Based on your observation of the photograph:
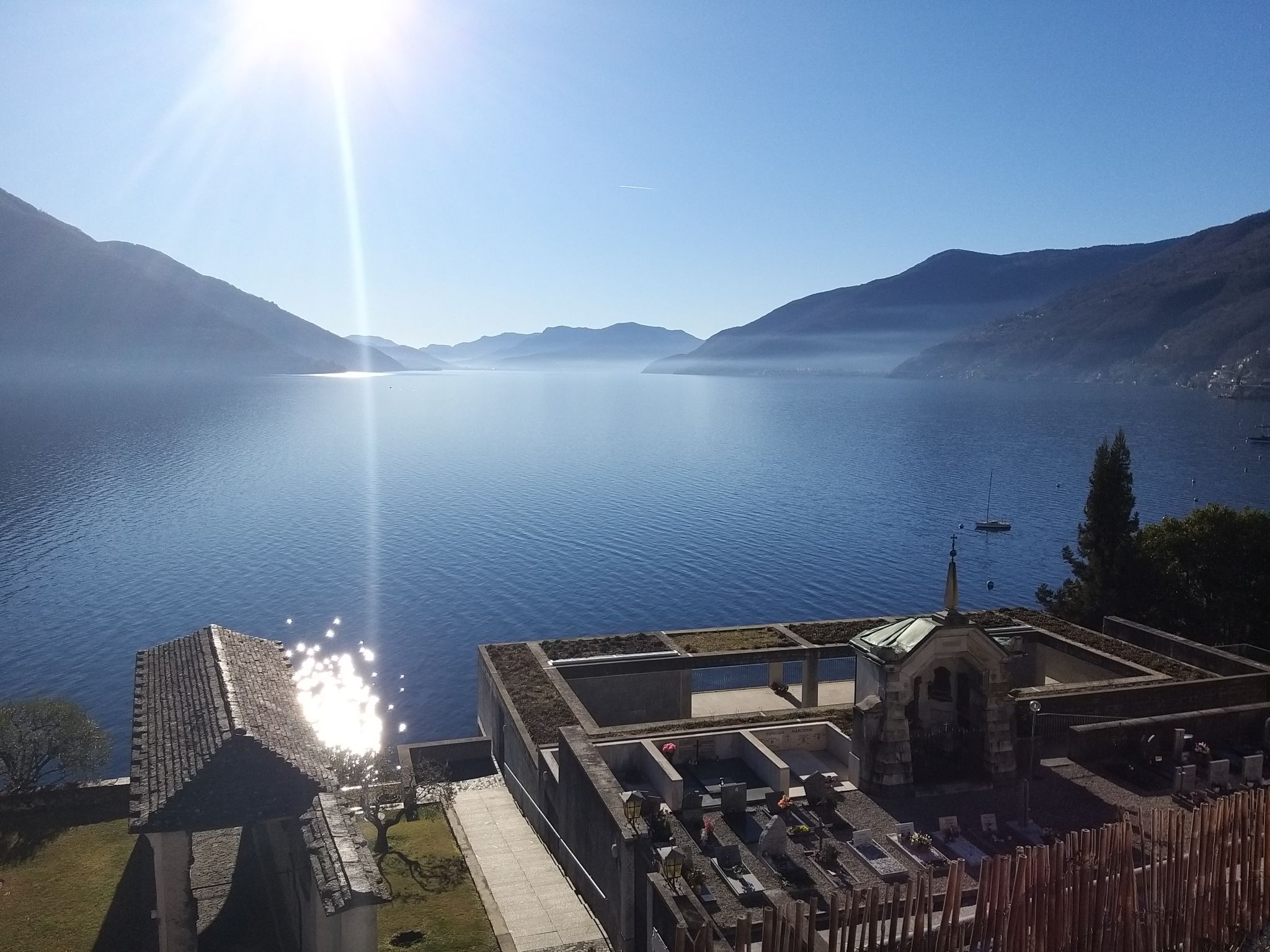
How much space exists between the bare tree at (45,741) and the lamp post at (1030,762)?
34773 mm

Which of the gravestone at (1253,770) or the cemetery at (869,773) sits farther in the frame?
the gravestone at (1253,770)

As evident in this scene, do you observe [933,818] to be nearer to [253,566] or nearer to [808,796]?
[808,796]

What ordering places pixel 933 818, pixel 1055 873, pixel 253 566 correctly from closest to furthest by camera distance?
pixel 1055 873 → pixel 933 818 → pixel 253 566

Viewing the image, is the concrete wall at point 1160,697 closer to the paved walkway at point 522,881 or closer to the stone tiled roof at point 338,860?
the paved walkway at point 522,881

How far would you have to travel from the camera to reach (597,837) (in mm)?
22078

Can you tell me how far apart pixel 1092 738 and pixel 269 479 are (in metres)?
132

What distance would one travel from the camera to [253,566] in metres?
87.3

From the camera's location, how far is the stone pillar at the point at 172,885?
20.0 metres

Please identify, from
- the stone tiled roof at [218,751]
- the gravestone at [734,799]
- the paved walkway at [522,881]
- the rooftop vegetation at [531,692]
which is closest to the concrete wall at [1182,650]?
the gravestone at [734,799]

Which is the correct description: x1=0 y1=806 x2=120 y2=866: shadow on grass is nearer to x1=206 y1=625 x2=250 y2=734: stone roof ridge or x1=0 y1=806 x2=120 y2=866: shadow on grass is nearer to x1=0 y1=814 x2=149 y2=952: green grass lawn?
x1=0 y1=814 x2=149 y2=952: green grass lawn

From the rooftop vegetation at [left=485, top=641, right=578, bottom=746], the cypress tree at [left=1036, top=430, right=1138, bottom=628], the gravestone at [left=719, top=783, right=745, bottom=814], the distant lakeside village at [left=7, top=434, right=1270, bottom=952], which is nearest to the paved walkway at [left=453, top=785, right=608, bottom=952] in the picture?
the distant lakeside village at [left=7, top=434, right=1270, bottom=952]

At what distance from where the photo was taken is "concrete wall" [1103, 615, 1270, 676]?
35375 mm

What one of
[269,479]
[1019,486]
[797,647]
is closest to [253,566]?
[269,479]

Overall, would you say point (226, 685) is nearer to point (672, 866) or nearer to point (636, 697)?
point (672, 866)
